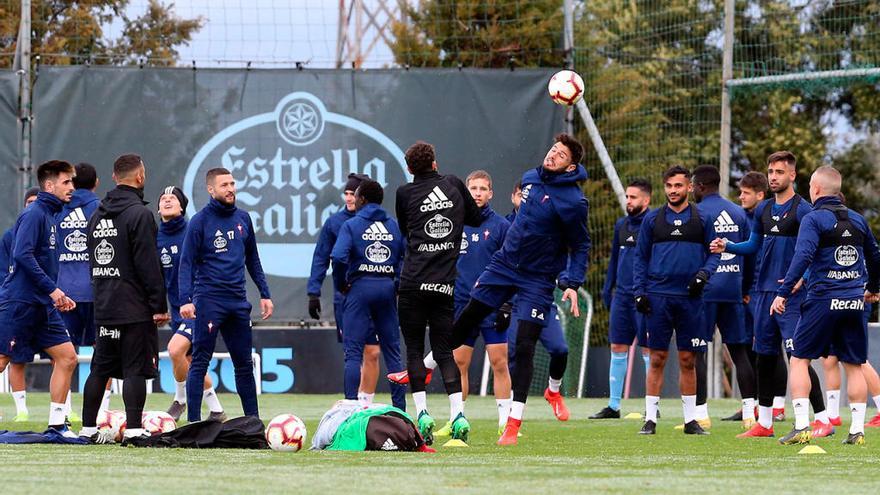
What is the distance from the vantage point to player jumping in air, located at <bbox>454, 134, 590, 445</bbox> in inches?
431

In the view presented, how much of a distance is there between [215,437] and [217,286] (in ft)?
6.69

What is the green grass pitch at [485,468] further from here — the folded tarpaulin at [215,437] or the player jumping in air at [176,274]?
the player jumping in air at [176,274]

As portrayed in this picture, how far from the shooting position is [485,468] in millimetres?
8516

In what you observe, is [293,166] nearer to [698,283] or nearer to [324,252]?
[324,252]

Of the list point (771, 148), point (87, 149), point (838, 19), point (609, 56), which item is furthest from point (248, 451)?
point (771, 148)

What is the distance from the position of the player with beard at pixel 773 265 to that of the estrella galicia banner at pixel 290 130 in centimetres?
787

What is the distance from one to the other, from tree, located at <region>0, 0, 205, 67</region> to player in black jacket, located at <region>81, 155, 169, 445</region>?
34.7 feet

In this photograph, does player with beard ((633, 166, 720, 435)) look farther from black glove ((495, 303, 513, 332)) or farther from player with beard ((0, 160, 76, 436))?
player with beard ((0, 160, 76, 436))

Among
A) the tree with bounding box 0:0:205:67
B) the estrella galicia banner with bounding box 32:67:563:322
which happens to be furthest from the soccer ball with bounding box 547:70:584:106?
the tree with bounding box 0:0:205:67

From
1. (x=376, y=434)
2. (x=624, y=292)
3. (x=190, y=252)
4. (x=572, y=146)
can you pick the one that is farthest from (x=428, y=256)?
(x=624, y=292)

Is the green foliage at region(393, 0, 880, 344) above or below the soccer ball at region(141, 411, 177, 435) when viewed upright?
above

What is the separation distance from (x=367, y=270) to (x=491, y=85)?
8.46 metres

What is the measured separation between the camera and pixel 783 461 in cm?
951

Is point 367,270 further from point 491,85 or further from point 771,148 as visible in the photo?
point 771,148
